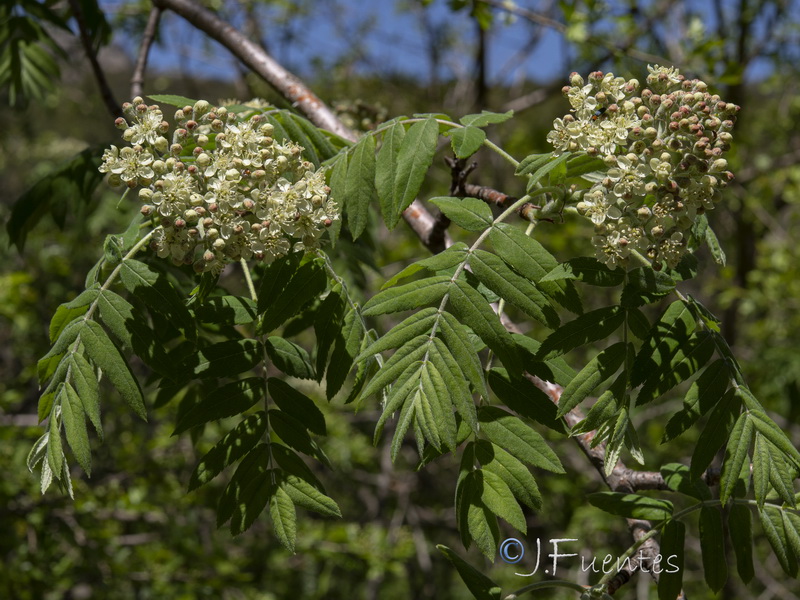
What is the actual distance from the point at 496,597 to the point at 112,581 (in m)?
3.72

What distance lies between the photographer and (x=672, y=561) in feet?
5.83

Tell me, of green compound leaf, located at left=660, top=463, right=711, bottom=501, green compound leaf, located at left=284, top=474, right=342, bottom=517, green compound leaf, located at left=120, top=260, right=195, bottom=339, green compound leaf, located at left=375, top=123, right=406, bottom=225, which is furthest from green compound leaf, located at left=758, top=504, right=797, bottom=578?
green compound leaf, located at left=120, top=260, right=195, bottom=339

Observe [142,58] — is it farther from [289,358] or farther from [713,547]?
[713,547]

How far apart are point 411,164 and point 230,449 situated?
813 mm

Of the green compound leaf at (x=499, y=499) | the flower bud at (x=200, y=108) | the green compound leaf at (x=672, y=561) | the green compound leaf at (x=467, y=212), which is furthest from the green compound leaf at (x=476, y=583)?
the flower bud at (x=200, y=108)

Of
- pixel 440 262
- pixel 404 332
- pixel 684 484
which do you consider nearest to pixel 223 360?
pixel 404 332

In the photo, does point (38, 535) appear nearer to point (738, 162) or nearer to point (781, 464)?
point (781, 464)

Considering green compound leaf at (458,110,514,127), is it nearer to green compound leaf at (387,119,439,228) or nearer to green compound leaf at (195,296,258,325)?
green compound leaf at (387,119,439,228)

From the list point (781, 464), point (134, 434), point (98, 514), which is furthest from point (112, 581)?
point (781, 464)

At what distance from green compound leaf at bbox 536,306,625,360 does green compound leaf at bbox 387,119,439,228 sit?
→ 0.45 metres

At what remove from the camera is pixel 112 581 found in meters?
4.61

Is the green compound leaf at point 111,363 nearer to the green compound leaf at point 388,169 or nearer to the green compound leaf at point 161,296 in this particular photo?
the green compound leaf at point 161,296

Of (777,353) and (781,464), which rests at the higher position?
(781,464)

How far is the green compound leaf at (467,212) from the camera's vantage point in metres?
1.70
